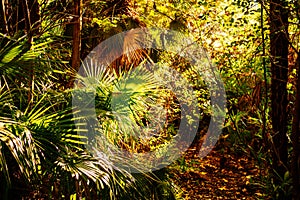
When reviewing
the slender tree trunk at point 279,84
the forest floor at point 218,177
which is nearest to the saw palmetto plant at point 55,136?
the slender tree trunk at point 279,84

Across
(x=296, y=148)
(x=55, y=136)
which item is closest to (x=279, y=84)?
(x=296, y=148)

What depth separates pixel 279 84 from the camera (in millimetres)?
3570

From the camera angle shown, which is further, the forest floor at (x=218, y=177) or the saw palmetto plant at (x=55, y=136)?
the forest floor at (x=218, y=177)

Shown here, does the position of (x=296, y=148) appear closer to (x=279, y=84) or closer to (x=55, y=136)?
(x=279, y=84)

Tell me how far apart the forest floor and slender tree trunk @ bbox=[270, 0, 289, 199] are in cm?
81

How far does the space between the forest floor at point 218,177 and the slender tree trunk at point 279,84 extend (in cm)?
81

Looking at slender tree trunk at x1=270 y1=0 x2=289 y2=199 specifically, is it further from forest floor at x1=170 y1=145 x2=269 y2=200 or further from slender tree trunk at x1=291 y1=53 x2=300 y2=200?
forest floor at x1=170 y1=145 x2=269 y2=200

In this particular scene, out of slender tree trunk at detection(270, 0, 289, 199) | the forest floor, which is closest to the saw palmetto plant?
slender tree trunk at detection(270, 0, 289, 199)

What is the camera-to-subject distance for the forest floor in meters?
4.75

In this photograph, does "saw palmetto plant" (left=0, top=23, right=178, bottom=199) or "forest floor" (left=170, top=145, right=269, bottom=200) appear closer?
"saw palmetto plant" (left=0, top=23, right=178, bottom=199)

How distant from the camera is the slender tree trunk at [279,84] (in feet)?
11.1

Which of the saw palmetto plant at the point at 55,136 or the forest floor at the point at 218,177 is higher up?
the saw palmetto plant at the point at 55,136

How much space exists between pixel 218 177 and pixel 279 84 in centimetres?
225

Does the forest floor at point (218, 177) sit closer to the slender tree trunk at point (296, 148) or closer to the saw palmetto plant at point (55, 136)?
the slender tree trunk at point (296, 148)
